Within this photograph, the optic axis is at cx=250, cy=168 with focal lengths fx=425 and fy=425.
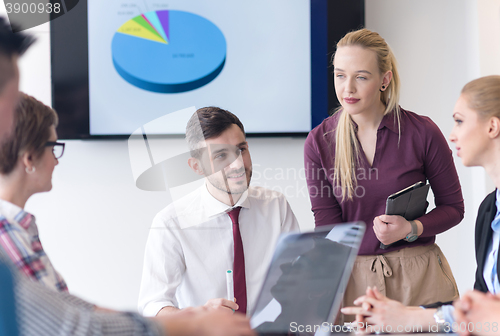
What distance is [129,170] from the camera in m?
2.29

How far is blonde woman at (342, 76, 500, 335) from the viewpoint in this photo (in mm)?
1132

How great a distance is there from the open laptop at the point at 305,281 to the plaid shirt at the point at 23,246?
0.43 metres

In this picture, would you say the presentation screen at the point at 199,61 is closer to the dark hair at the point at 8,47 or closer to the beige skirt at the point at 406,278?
the beige skirt at the point at 406,278

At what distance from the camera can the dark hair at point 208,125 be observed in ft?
5.00

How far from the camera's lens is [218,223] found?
1.55 metres

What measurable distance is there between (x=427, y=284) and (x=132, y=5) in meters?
1.91

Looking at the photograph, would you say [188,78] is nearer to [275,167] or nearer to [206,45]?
[206,45]

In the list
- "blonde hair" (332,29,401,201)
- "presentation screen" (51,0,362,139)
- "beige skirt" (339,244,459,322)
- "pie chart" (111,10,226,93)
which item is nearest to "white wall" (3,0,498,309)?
"presentation screen" (51,0,362,139)

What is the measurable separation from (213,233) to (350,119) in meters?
0.70

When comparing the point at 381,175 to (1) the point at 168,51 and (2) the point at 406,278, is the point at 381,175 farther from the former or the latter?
(1) the point at 168,51

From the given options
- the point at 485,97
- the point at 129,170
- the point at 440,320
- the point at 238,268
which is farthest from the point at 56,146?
the point at 129,170

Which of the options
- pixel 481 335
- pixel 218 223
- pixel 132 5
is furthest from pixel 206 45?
pixel 481 335

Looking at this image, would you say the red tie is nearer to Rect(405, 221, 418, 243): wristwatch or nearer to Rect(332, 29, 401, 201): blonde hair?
Rect(332, 29, 401, 201): blonde hair

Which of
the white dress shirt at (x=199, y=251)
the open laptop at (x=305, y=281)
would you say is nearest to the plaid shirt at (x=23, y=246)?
the open laptop at (x=305, y=281)
